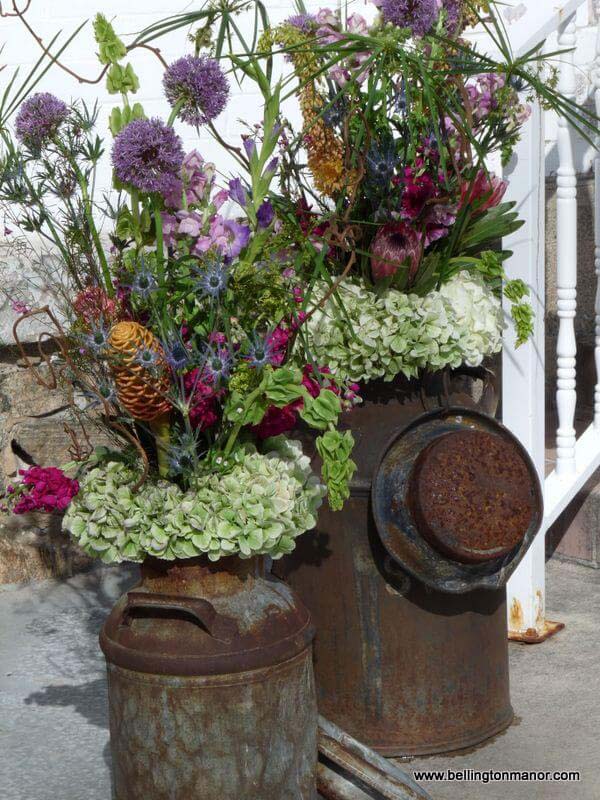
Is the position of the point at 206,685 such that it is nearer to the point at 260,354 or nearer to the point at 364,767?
the point at 364,767

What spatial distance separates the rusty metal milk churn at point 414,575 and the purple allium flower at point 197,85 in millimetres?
841

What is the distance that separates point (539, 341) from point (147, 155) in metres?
1.66

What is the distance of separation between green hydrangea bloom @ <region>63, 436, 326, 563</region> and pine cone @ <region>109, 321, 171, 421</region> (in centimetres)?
18

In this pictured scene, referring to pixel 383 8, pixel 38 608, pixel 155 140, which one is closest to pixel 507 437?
pixel 383 8

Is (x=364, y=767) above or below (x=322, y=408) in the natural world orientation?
below

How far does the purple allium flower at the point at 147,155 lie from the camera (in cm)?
177

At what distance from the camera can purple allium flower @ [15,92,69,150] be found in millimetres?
1900

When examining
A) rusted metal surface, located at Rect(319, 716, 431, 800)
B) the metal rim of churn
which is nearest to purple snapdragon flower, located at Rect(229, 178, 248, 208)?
the metal rim of churn

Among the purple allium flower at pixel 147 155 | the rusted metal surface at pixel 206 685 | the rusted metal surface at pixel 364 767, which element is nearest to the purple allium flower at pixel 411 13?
the purple allium flower at pixel 147 155

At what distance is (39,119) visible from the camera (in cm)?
190

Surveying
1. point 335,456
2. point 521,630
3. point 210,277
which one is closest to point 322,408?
point 335,456

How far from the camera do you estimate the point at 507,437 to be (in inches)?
98.2

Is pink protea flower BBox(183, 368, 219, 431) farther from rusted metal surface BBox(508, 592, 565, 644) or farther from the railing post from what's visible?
rusted metal surface BBox(508, 592, 565, 644)

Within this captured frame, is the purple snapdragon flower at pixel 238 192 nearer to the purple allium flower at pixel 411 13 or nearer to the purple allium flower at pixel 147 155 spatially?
the purple allium flower at pixel 147 155
